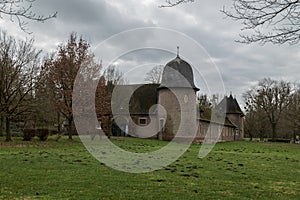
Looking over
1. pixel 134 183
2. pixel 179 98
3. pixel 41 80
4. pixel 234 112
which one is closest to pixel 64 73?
pixel 41 80

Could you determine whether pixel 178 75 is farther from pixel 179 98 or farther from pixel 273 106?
pixel 273 106

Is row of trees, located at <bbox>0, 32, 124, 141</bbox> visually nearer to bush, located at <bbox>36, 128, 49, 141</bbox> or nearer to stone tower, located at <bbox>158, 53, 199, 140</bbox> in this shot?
bush, located at <bbox>36, 128, 49, 141</bbox>

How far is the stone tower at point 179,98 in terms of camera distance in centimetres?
4009

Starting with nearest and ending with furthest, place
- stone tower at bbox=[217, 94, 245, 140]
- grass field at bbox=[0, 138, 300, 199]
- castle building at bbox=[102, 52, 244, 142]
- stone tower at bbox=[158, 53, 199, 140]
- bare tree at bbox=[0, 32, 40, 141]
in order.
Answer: grass field at bbox=[0, 138, 300, 199] → bare tree at bbox=[0, 32, 40, 141] → stone tower at bbox=[158, 53, 199, 140] → castle building at bbox=[102, 52, 244, 142] → stone tower at bbox=[217, 94, 245, 140]

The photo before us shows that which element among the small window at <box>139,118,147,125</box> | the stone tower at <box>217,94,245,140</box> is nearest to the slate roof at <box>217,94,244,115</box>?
the stone tower at <box>217,94,245,140</box>

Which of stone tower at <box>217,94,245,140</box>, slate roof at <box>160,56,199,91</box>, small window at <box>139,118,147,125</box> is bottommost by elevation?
small window at <box>139,118,147,125</box>

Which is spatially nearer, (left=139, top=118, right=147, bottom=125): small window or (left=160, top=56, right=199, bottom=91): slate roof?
(left=160, top=56, right=199, bottom=91): slate roof

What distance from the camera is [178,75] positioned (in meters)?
40.5

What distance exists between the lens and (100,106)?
30.2m

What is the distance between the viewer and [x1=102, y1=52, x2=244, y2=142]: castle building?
40.2 metres

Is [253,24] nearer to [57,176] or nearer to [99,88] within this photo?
[57,176]

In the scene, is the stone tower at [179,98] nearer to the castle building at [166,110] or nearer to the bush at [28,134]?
the castle building at [166,110]

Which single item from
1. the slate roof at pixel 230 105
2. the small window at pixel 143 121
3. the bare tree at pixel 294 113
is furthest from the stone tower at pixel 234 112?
the small window at pixel 143 121

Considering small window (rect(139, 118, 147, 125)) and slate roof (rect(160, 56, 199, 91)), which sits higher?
slate roof (rect(160, 56, 199, 91))
